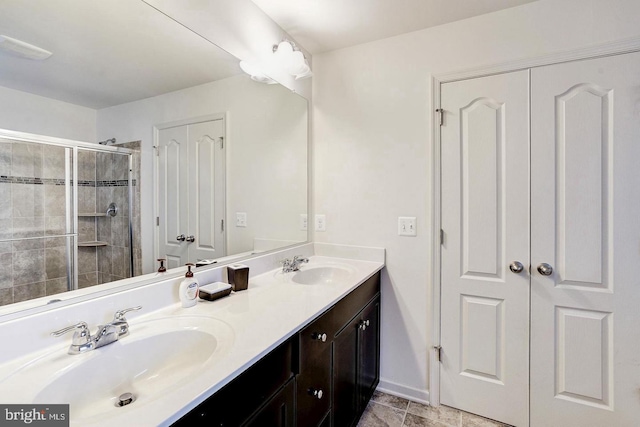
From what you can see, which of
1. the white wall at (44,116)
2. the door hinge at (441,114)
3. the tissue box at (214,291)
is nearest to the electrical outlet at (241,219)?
the tissue box at (214,291)

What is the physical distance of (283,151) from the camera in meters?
2.04

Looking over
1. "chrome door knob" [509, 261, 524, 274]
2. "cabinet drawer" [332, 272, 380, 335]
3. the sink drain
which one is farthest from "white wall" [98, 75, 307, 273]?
"chrome door knob" [509, 261, 524, 274]

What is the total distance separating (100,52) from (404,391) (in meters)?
2.33

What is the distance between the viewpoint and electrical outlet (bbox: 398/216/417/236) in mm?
1870

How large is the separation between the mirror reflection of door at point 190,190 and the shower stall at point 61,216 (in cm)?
14

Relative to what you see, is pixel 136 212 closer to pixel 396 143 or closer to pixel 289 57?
pixel 289 57

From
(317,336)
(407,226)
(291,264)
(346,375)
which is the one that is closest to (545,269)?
(407,226)

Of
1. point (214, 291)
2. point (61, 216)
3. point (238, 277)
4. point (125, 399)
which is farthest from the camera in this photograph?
point (238, 277)

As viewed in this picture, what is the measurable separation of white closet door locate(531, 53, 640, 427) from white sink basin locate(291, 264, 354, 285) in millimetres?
1050

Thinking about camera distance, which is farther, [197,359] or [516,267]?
[516,267]

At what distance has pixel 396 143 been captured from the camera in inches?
75.1

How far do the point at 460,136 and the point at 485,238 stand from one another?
614mm

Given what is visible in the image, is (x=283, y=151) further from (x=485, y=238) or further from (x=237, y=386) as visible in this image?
(x=237, y=386)

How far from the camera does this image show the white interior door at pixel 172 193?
124 cm
